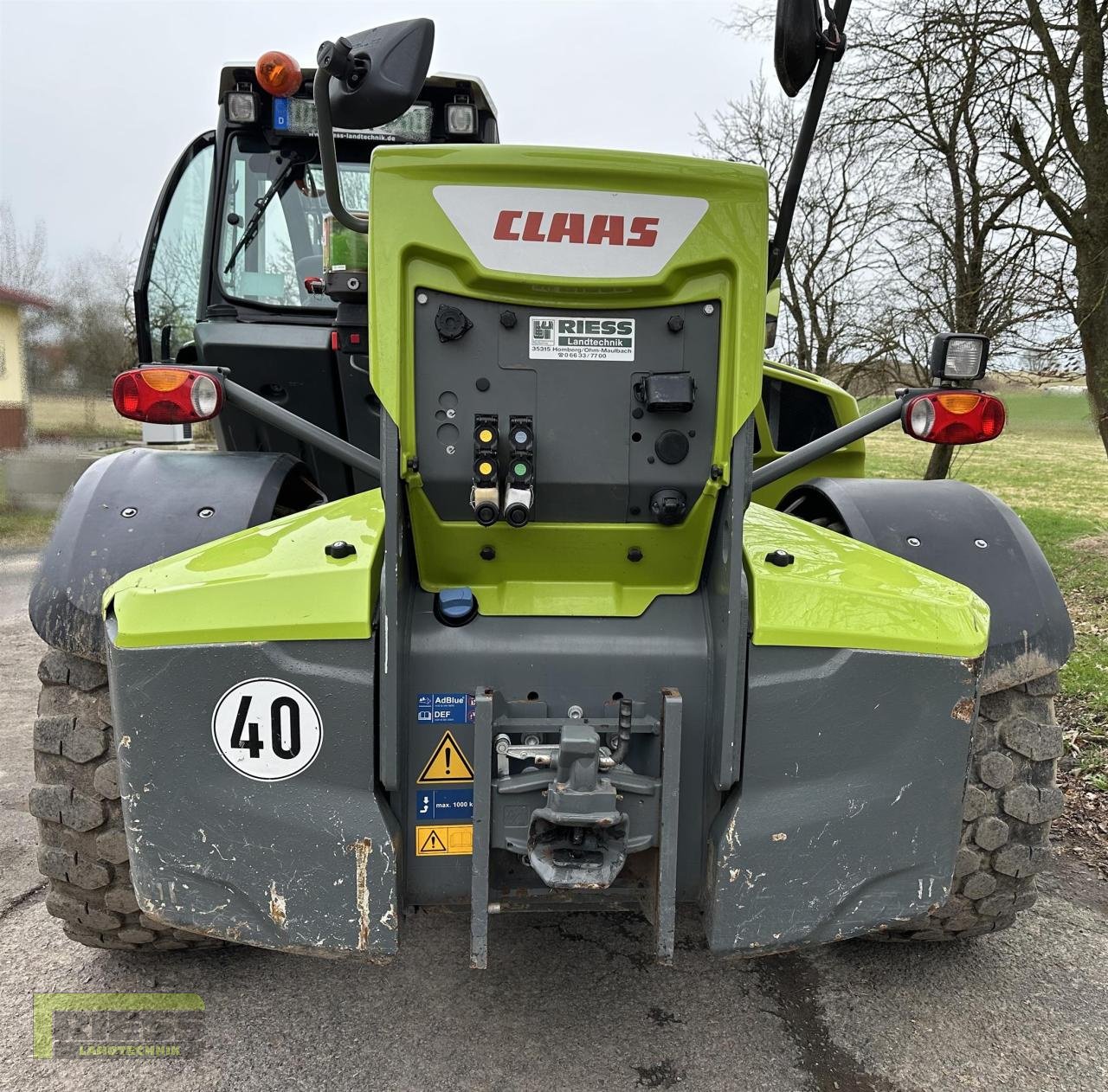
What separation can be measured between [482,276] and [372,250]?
23 cm

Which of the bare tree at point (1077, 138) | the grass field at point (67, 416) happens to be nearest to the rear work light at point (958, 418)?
the bare tree at point (1077, 138)

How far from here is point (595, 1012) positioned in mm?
2584

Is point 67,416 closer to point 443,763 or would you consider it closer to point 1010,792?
point 443,763

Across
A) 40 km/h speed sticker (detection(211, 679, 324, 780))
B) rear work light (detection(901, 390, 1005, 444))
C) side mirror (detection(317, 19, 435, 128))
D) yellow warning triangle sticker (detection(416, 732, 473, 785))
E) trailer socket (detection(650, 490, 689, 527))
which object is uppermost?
side mirror (detection(317, 19, 435, 128))

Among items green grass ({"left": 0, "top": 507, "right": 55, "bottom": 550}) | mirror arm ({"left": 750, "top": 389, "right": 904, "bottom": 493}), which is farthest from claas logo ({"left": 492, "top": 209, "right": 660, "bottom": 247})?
green grass ({"left": 0, "top": 507, "right": 55, "bottom": 550})

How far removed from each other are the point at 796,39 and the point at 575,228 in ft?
1.88

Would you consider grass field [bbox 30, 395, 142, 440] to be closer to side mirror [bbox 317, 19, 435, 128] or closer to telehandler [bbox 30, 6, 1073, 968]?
telehandler [bbox 30, 6, 1073, 968]

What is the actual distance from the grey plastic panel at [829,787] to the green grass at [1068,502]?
88 centimetres

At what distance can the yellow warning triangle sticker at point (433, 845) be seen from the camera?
2.18m

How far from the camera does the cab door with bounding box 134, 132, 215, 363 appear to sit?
3.88m

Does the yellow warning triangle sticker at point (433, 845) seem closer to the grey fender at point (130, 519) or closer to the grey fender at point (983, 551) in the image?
the grey fender at point (130, 519)

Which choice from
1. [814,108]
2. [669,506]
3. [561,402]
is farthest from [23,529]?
[814,108]

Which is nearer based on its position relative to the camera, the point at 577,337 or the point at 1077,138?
the point at 577,337

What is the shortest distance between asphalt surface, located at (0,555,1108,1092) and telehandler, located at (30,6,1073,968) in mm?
468
